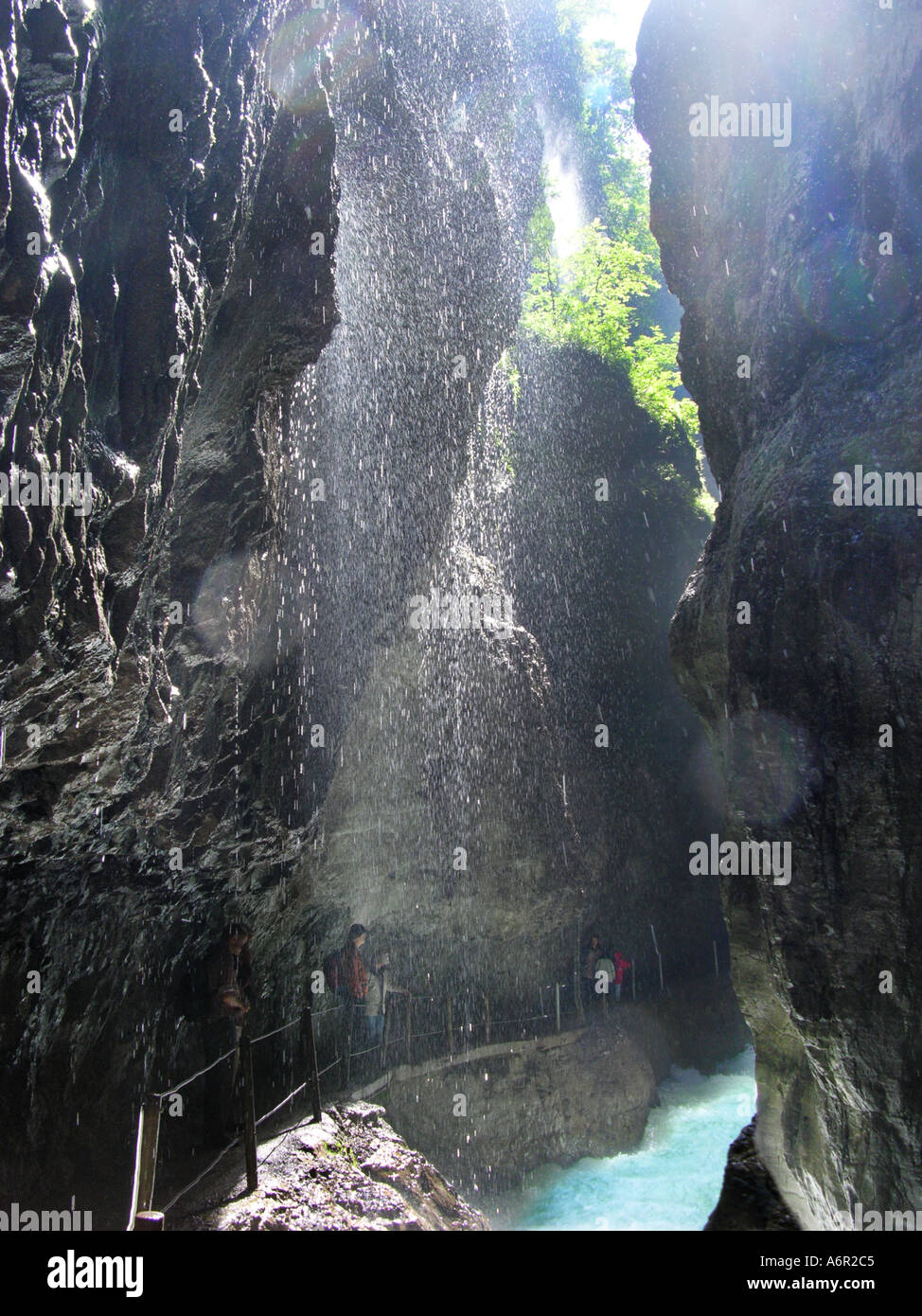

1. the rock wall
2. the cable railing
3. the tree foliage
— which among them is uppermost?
the tree foliage

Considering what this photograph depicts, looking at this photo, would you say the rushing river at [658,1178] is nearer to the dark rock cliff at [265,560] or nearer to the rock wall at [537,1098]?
the rock wall at [537,1098]

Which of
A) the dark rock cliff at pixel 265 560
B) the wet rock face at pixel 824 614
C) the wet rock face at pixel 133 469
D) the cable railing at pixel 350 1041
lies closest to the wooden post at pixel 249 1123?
the cable railing at pixel 350 1041

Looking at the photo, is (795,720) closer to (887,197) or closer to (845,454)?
(845,454)

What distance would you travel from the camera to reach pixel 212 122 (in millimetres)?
6828

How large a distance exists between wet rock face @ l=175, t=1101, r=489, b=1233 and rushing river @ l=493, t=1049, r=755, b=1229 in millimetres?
3831

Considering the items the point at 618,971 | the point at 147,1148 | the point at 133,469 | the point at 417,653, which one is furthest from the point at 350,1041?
the point at 133,469

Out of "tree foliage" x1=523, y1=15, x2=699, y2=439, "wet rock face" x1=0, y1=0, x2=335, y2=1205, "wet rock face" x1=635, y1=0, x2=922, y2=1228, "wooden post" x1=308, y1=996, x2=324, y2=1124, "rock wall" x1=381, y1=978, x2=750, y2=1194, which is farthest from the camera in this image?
"tree foliage" x1=523, y1=15, x2=699, y2=439

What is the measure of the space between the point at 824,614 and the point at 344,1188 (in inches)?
227

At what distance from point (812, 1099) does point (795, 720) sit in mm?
2968

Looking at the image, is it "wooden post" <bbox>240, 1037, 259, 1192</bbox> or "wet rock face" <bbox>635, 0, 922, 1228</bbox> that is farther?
"wet rock face" <bbox>635, 0, 922, 1228</bbox>

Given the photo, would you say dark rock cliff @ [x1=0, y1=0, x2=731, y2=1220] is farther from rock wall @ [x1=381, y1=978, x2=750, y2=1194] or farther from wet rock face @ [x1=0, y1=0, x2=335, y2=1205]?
rock wall @ [x1=381, y1=978, x2=750, y2=1194]

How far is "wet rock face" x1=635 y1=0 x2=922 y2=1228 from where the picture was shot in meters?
6.63

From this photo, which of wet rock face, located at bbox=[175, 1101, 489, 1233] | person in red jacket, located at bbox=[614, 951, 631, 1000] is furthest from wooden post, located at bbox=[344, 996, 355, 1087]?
person in red jacket, located at bbox=[614, 951, 631, 1000]

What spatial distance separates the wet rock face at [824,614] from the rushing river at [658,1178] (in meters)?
4.89
